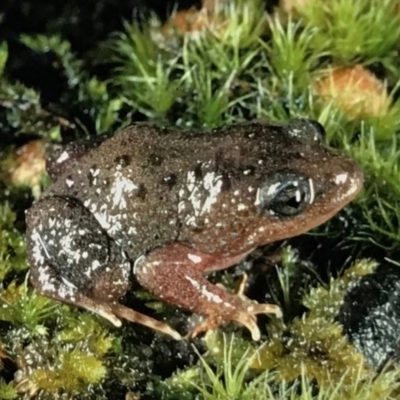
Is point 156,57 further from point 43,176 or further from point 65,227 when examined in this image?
point 65,227

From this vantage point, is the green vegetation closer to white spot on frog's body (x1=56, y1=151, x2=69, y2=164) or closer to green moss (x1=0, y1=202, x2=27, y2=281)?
green moss (x1=0, y1=202, x2=27, y2=281)

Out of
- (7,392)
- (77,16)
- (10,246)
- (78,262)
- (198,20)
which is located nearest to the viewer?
(7,392)

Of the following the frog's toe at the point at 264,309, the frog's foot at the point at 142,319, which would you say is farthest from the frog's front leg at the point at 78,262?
the frog's toe at the point at 264,309

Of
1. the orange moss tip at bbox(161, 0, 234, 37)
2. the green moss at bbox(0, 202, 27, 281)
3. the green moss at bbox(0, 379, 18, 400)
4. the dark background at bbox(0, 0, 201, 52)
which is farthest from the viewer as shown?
the dark background at bbox(0, 0, 201, 52)

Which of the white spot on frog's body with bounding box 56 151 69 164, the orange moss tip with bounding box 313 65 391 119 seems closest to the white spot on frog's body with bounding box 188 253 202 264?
the white spot on frog's body with bounding box 56 151 69 164

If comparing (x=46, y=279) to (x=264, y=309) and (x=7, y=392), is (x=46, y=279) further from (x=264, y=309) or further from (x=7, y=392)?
(x=264, y=309)

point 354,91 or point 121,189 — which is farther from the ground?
point 354,91

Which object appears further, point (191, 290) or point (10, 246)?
point (10, 246)

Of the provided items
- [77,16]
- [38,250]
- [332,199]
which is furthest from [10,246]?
[77,16]
